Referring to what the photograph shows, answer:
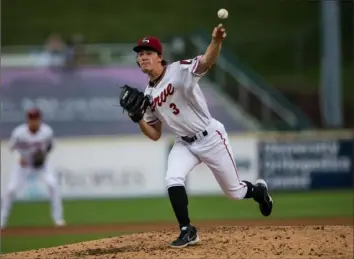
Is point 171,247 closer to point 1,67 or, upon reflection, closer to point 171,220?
point 171,220

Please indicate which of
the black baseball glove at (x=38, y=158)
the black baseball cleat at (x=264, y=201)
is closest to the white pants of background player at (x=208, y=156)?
the black baseball cleat at (x=264, y=201)

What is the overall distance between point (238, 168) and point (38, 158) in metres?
5.44

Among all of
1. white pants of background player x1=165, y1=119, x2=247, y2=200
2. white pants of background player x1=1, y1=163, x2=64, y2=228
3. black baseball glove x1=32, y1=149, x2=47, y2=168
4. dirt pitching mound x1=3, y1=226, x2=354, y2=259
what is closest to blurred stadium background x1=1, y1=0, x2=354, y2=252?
white pants of background player x1=1, y1=163, x2=64, y2=228

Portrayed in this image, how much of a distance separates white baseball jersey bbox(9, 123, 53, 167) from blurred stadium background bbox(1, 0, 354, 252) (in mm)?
1244

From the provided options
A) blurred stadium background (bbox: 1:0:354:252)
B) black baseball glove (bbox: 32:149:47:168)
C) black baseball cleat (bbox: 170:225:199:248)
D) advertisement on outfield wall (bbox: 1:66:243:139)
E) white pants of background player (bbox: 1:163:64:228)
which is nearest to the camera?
black baseball cleat (bbox: 170:225:199:248)

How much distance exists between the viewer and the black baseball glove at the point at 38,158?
43.9 feet

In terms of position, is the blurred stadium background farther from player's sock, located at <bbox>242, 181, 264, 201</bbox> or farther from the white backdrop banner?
player's sock, located at <bbox>242, 181, 264, 201</bbox>

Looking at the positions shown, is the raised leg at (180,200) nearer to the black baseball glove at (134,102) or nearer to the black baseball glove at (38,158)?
the black baseball glove at (134,102)

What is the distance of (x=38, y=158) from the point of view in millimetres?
13383

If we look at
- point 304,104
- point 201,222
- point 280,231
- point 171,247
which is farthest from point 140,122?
point 304,104

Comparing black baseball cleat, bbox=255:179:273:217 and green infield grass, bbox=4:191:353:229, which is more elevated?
black baseball cleat, bbox=255:179:273:217

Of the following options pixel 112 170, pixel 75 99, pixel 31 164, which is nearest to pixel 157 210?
pixel 112 170

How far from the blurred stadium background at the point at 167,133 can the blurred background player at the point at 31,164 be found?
0.53 metres

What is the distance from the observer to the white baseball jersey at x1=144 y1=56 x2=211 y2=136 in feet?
23.8
